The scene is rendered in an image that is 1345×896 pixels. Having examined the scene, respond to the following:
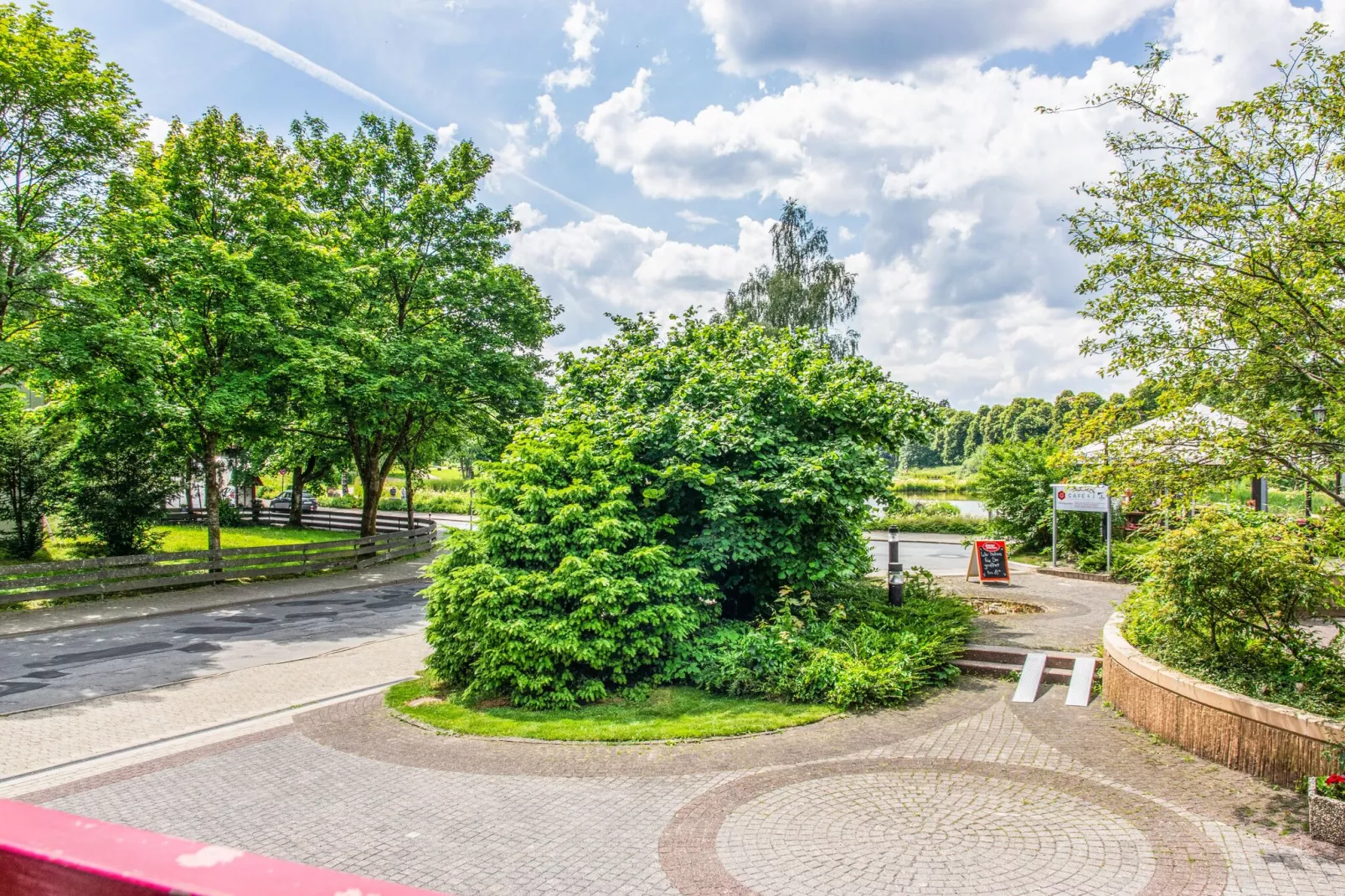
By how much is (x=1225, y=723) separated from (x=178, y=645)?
50.3 feet

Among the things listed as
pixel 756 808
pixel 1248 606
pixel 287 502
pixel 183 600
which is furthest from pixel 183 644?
pixel 287 502

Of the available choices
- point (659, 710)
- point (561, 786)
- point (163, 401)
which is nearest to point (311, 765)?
point (561, 786)

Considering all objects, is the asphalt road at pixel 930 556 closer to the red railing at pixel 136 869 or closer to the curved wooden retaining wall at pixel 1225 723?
the curved wooden retaining wall at pixel 1225 723

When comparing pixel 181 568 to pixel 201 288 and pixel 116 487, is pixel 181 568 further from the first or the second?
pixel 201 288

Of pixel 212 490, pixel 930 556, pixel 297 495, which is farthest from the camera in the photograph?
pixel 297 495

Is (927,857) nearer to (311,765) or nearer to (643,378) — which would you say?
(311,765)

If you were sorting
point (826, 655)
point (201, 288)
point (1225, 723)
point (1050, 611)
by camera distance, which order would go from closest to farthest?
point (1225, 723), point (826, 655), point (1050, 611), point (201, 288)

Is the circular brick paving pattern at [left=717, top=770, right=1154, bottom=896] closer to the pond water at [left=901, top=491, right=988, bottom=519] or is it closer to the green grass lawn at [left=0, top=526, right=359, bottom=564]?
the green grass lawn at [left=0, top=526, right=359, bottom=564]

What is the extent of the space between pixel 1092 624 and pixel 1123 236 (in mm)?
8640

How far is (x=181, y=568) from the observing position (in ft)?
66.4

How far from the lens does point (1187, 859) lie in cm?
568

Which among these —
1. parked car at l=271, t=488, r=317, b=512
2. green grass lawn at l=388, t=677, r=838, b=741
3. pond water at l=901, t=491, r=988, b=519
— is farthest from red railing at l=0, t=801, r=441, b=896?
pond water at l=901, t=491, r=988, b=519

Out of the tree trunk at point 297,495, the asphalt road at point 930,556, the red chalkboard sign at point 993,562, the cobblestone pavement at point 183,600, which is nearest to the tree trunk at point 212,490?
the cobblestone pavement at point 183,600

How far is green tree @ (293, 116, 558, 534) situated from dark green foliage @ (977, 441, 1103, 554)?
14.9 meters
